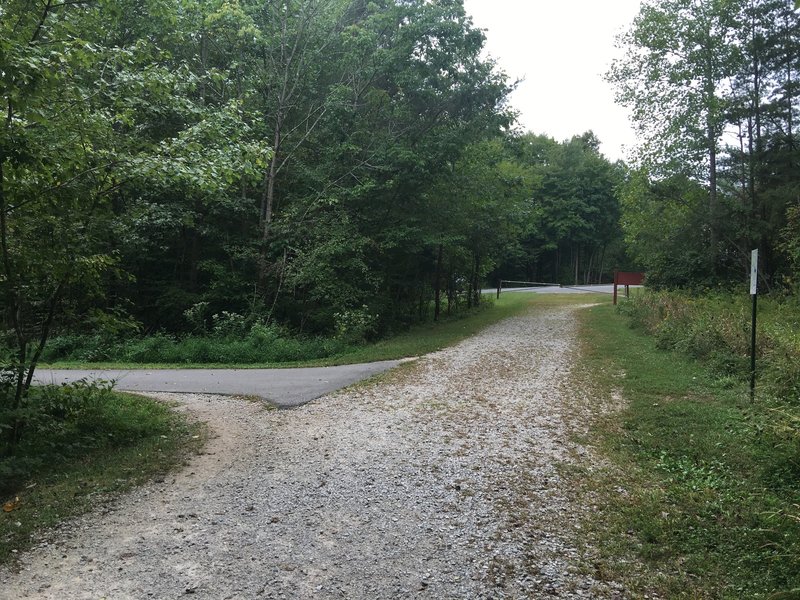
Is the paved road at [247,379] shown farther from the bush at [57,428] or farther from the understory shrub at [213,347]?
the bush at [57,428]

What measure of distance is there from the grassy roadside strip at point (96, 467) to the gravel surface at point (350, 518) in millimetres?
209

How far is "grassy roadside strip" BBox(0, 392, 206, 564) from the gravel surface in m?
0.21

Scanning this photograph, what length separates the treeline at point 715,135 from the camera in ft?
60.9

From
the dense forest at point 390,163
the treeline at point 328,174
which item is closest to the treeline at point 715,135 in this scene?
the dense forest at point 390,163

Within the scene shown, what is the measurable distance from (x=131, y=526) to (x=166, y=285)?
50.6 feet

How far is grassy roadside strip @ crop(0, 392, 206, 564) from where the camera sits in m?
4.14

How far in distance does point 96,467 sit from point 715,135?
73.7 feet

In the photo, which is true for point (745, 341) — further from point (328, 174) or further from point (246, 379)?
point (328, 174)

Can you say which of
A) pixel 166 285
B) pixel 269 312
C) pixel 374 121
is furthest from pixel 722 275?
pixel 166 285

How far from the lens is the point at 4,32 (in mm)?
4984

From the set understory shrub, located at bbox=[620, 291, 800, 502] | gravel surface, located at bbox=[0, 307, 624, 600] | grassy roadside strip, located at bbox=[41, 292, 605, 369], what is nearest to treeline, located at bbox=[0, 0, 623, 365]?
grassy roadside strip, located at bbox=[41, 292, 605, 369]

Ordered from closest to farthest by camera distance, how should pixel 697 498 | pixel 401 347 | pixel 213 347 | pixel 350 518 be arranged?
pixel 350 518, pixel 697 498, pixel 213 347, pixel 401 347

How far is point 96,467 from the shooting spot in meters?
5.31

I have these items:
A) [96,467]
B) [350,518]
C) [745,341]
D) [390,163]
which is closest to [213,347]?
[390,163]
